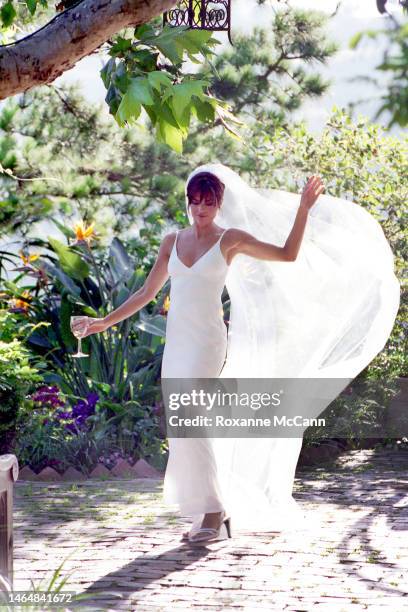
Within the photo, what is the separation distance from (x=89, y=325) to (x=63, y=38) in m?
2.88

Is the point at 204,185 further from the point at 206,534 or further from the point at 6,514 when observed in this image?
the point at 6,514

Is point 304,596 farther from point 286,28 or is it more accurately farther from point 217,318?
point 286,28

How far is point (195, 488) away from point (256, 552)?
0.46 metres

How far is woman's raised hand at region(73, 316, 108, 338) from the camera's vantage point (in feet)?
Answer: 18.5

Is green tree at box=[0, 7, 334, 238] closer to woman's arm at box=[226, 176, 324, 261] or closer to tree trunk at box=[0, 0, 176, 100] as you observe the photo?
woman's arm at box=[226, 176, 324, 261]

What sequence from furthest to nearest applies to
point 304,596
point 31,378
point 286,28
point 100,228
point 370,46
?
point 286,28
point 100,228
point 31,378
point 304,596
point 370,46

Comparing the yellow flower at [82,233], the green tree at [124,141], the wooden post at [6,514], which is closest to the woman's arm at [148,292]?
the wooden post at [6,514]

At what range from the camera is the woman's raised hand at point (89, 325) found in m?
5.64

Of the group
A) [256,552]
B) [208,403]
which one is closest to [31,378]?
[208,403]

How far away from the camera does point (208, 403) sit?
5527 mm

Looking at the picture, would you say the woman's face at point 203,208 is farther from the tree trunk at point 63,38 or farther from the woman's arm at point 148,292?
the tree trunk at point 63,38

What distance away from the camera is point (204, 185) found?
18.0 ft

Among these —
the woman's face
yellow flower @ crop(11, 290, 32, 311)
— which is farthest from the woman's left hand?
yellow flower @ crop(11, 290, 32, 311)

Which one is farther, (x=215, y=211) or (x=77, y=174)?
(x=77, y=174)
